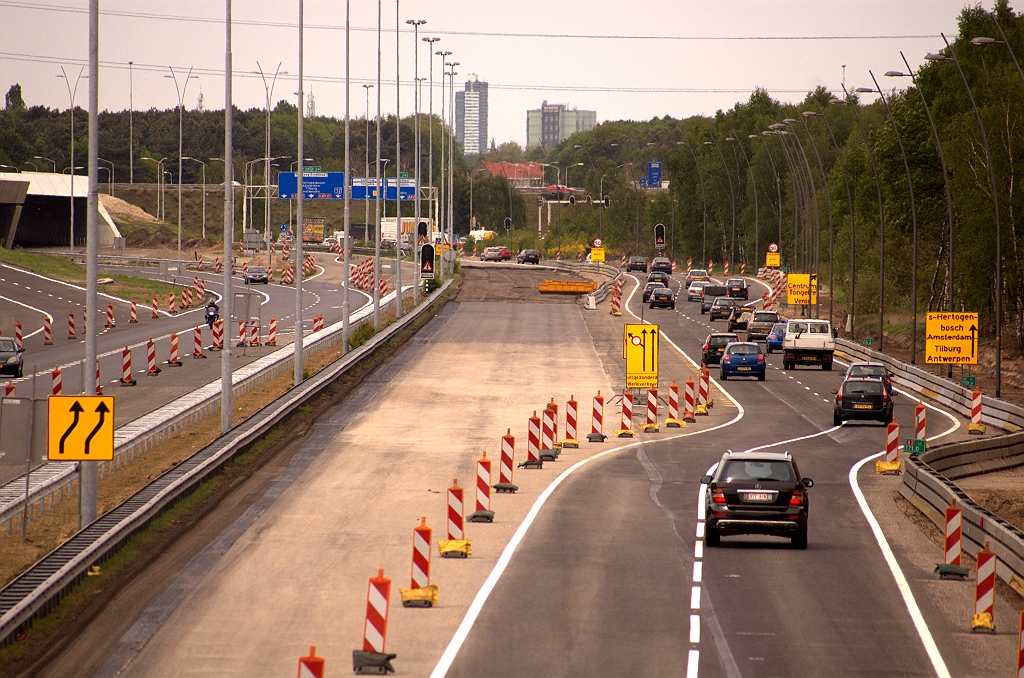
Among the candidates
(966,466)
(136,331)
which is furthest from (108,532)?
(136,331)

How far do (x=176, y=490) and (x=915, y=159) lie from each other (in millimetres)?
57455

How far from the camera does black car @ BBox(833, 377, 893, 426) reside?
3866 centimetres

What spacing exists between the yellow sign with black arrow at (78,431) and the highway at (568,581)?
205cm

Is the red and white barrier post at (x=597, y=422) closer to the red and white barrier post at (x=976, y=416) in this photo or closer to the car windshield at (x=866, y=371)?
the car windshield at (x=866, y=371)

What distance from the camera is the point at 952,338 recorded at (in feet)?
139

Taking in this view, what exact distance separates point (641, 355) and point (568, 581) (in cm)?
2189

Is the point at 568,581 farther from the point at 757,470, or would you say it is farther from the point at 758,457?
the point at 758,457

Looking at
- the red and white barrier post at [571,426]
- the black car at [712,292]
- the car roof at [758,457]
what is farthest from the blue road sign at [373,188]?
the car roof at [758,457]

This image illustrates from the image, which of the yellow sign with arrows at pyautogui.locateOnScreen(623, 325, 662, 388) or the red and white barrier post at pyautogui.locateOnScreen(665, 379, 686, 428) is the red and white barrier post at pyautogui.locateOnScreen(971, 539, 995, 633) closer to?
the red and white barrier post at pyautogui.locateOnScreen(665, 379, 686, 428)

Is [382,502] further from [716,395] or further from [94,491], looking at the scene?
[716,395]

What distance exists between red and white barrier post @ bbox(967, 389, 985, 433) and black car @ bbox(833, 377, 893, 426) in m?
2.21

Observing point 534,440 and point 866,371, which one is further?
point 866,371

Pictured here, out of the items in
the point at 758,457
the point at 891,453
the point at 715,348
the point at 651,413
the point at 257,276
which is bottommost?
Result: the point at 651,413

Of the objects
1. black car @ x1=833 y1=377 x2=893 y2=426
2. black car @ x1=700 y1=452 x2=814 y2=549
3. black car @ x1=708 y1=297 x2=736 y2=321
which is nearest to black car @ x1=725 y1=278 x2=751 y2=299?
black car @ x1=708 y1=297 x2=736 y2=321
